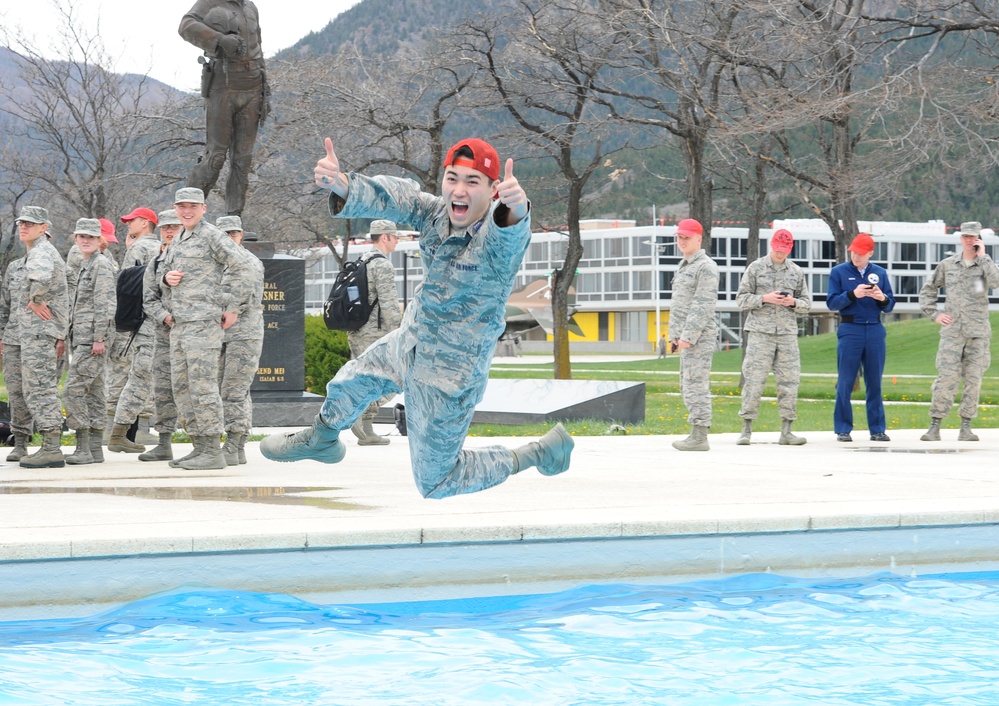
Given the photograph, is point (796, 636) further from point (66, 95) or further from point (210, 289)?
point (66, 95)

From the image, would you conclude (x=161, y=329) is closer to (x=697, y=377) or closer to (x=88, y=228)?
(x=88, y=228)

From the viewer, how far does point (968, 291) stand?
44.1 ft

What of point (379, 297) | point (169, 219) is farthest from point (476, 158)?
point (379, 297)

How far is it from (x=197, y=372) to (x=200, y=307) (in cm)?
52

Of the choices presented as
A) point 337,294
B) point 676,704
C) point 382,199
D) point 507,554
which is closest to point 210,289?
point 337,294

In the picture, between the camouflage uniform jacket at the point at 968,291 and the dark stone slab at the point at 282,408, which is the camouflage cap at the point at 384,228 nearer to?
the dark stone slab at the point at 282,408

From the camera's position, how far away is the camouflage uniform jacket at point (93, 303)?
10.8m

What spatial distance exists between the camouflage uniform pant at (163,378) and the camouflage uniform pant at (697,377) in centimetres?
485

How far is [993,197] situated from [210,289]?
132 meters

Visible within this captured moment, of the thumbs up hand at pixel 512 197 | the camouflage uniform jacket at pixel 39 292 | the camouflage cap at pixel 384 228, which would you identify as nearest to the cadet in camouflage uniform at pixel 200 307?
the camouflage uniform jacket at pixel 39 292

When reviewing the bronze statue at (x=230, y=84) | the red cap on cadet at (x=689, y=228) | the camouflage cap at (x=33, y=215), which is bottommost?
the red cap on cadet at (x=689, y=228)

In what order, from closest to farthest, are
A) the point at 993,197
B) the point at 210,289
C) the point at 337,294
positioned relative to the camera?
the point at 210,289, the point at 337,294, the point at 993,197

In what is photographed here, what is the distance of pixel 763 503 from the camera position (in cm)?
758

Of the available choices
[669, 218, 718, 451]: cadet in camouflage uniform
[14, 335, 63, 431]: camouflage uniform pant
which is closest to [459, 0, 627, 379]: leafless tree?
[669, 218, 718, 451]: cadet in camouflage uniform
